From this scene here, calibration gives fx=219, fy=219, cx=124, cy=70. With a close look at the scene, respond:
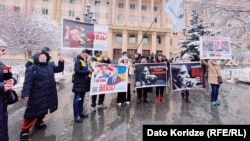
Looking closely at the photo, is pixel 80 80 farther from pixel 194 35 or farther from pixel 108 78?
pixel 194 35

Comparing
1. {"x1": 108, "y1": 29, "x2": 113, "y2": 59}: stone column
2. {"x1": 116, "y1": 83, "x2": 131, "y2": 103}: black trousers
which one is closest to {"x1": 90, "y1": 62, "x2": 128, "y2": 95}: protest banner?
{"x1": 116, "y1": 83, "x2": 131, "y2": 103}: black trousers

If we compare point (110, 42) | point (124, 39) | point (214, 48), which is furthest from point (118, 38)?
point (214, 48)

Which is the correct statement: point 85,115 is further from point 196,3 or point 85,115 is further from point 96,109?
point 196,3

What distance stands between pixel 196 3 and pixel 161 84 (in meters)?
7.60

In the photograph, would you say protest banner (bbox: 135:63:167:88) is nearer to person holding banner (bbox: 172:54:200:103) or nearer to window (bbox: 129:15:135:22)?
person holding banner (bbox: 172:54:200:103)

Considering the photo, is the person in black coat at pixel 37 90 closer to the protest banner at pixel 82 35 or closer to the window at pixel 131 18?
the protest banner at pixel 82 35

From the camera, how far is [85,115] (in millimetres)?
6488

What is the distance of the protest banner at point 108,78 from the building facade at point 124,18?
44427 mm

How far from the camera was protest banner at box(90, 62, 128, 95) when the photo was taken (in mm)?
6812

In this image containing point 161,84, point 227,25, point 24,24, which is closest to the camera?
point 161,84

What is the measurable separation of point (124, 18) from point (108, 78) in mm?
54040

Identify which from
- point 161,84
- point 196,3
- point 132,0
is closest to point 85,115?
point 161,84

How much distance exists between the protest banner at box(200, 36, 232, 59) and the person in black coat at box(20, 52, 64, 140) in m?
5.63

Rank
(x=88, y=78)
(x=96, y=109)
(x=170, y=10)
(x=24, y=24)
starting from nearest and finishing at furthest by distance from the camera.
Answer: (x=88, y=78) → (x=96, y=109) → (x=170, y=10) → (x=24, y=24)
